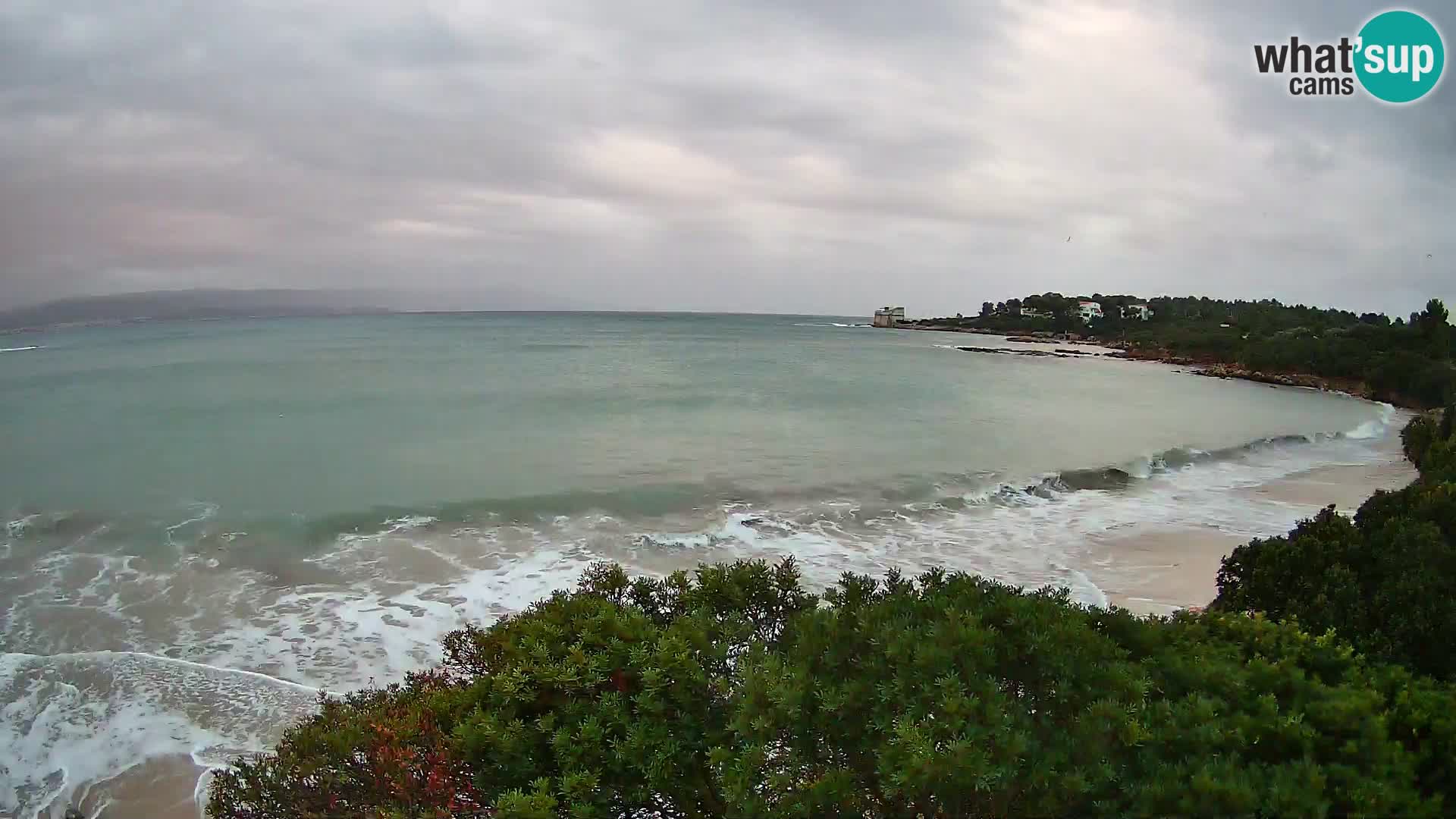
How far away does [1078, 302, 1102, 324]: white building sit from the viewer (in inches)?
4683

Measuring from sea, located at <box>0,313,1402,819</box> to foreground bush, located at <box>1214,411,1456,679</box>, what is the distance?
3738mm

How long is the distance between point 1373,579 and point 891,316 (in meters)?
177

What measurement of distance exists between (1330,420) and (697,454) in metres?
28.8

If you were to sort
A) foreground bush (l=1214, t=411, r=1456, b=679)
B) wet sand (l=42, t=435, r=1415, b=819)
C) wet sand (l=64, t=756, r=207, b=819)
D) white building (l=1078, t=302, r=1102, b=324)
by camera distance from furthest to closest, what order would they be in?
1. white building (l=1078, t=302, r=1102, b=324)
2. wet sand (l=42, t=435, r=1415, b=819)
3. wet sand (l=64, t=756, r=207, b=819)
4. foreground bush (l=1214, t=411, r=1456, b=679)

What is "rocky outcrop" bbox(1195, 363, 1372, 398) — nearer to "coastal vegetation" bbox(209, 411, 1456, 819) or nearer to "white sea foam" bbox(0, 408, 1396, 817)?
"white sea foam" bbox(0, 408, 1396, 817)

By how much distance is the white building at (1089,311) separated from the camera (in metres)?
119

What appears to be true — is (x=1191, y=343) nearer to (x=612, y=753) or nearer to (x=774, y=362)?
(x=774, y=362)

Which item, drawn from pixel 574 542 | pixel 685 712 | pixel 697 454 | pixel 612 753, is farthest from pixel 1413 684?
pixel 697 454

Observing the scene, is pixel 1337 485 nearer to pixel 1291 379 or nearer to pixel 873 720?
pixel 873 720

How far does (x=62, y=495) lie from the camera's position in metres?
17.6

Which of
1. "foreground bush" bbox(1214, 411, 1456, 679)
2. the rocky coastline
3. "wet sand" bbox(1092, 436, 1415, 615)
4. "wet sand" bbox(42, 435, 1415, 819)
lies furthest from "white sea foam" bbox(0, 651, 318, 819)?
the rocky coastline

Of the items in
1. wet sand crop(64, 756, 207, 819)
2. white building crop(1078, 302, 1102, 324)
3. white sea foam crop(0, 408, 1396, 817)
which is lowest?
wet sand crop(64, 756, 207, 819)

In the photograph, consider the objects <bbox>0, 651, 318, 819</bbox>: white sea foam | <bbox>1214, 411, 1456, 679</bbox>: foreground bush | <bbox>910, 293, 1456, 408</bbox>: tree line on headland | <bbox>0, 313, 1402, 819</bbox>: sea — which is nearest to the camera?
<bbox>1214, 411, 1456, 679</bbox>: foreground bush

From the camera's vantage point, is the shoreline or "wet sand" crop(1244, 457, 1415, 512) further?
the shoreline
